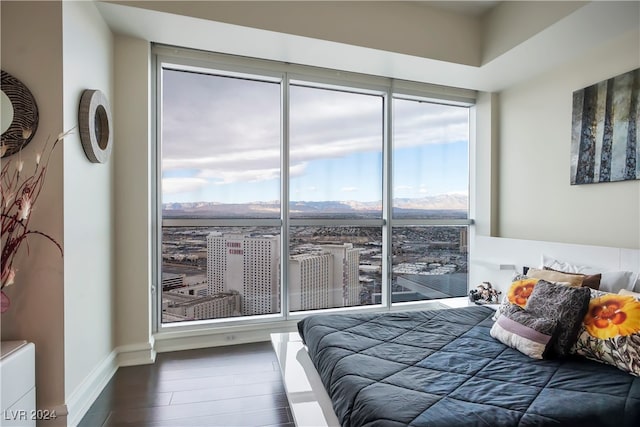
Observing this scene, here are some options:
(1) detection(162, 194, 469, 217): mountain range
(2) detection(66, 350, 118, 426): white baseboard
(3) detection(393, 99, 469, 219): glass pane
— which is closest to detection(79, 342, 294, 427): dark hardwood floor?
(2) detection(66, 350, 118, 426): white baseboard

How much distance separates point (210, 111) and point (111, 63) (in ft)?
2.76

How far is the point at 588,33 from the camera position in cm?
244

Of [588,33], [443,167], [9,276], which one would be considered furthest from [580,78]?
[9,276]

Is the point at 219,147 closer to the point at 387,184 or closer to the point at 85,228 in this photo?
the point at 85,228

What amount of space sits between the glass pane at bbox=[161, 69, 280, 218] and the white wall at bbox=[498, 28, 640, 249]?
2.51m

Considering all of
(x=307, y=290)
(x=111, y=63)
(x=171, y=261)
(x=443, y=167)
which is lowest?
(x=307, y=290)

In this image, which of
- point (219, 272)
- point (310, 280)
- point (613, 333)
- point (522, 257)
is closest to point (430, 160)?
point (522, 257)

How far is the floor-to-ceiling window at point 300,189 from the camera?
3041 millimetres

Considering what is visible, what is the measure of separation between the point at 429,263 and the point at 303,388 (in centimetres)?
255

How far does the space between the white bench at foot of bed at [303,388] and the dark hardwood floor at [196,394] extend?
241mm

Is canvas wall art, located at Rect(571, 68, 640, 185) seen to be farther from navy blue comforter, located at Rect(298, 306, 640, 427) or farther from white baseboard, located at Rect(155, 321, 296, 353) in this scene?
white baseboard, located at Rect(155, 321, 296, 353)

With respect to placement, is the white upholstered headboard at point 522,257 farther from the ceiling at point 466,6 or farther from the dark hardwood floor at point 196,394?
the dark hardwood floor at point 196,394

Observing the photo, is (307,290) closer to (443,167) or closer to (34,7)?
(443,167)

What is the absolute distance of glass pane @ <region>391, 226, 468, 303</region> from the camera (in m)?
3.74
